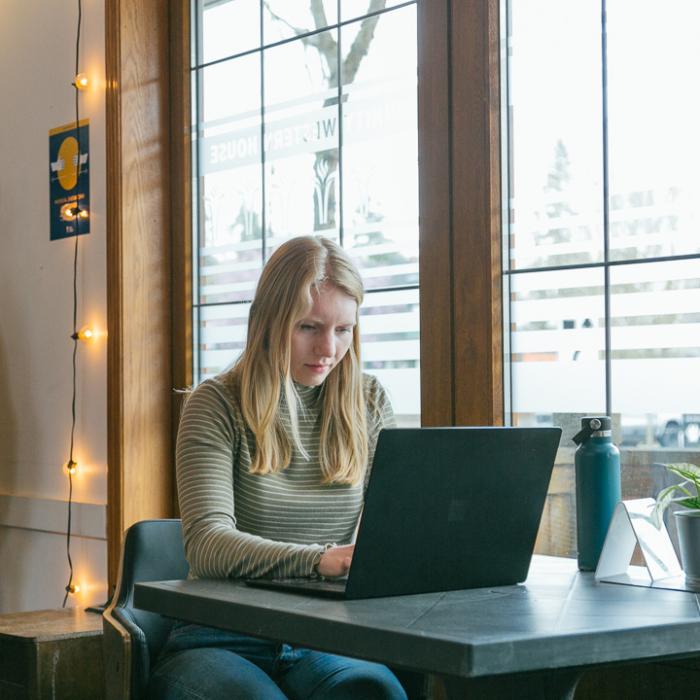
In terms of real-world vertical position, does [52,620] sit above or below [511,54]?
below

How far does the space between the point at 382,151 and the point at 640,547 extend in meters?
1.43

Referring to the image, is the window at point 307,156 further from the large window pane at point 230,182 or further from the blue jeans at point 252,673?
the blue jeans at point 252,673

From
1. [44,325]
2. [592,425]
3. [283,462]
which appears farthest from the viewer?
[44,325]

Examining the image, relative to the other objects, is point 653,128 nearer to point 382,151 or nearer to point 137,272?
point 382,151

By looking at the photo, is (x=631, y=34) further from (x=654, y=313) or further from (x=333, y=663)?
(x=333, y=663)

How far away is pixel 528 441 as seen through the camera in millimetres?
1547

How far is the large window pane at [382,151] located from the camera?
2.74m

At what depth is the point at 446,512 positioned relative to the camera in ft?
4.84

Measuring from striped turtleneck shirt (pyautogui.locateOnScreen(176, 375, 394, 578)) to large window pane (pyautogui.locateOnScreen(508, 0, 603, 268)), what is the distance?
24.6 inches

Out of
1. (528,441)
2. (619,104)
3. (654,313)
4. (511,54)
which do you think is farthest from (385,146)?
(528,441)

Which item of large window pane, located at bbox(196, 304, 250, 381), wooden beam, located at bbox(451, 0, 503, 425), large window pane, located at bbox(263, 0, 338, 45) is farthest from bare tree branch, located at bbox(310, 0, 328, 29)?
large window pane, located at bbox(196, 304, 250, 381)

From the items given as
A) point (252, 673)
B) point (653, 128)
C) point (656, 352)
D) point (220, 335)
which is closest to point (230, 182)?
point (220, 335)

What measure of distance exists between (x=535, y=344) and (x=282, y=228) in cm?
97

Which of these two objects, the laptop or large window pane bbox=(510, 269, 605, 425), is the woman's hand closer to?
the laptop
